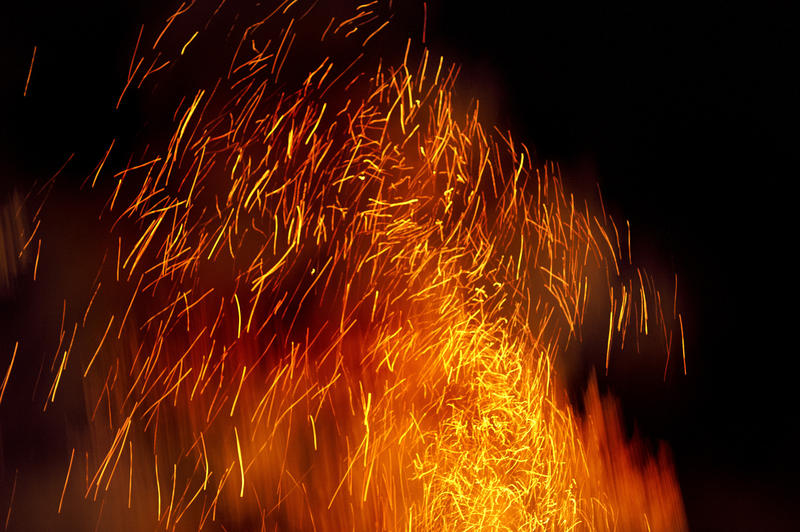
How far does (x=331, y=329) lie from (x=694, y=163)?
4.68 ft

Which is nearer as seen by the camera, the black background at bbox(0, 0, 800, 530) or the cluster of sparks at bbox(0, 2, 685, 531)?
the cluster of sparks at bbox(0, 2, 685, 531)

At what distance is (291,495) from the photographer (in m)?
2.29

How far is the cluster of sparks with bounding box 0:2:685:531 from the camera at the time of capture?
2.20 metres

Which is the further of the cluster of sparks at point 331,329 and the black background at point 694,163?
the black background at point 694,163

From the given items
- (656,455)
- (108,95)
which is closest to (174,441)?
(108,95)

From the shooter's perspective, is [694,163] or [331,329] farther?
[694,163]

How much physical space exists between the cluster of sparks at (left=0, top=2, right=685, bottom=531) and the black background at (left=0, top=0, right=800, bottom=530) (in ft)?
0.53

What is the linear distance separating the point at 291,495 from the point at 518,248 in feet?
3.49

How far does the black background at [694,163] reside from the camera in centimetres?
277

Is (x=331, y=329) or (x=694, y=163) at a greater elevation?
(x=694, y=163)

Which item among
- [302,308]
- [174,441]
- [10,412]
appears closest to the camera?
[10,412]

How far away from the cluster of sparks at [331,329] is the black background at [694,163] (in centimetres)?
16

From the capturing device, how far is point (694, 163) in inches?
113

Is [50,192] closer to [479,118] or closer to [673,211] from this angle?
[479,118]
